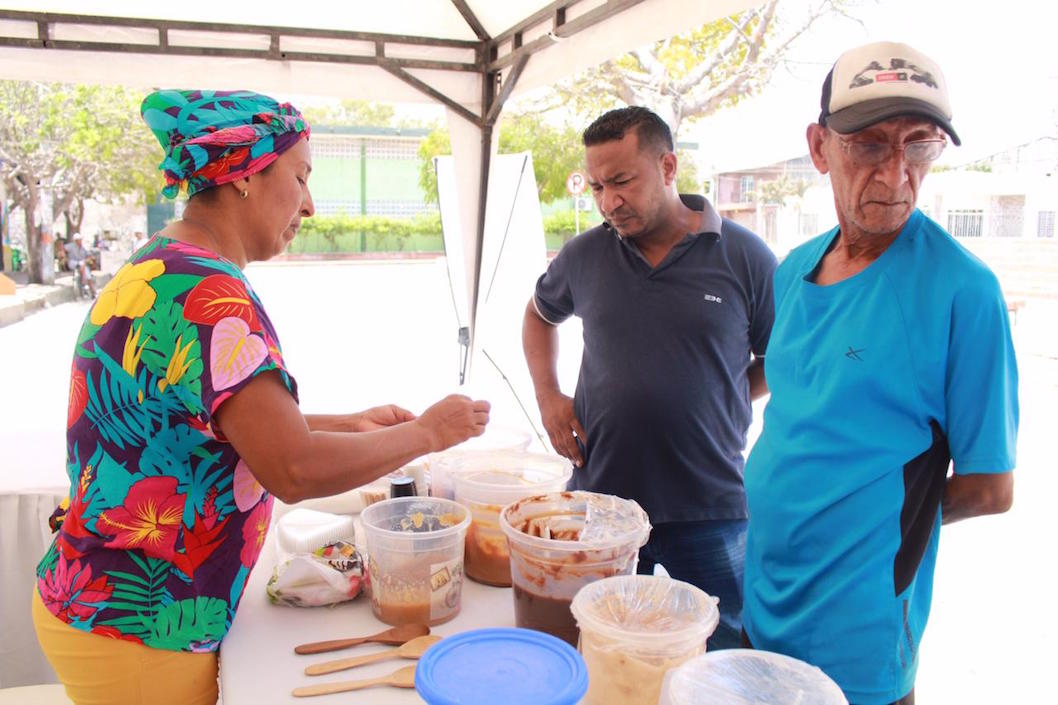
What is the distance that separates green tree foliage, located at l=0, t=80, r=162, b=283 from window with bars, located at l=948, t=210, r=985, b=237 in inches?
909

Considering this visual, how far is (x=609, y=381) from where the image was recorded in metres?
2.30

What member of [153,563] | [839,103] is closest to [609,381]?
[839,103]

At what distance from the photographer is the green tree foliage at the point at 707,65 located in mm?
11859

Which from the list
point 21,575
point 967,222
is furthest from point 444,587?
point 967,222

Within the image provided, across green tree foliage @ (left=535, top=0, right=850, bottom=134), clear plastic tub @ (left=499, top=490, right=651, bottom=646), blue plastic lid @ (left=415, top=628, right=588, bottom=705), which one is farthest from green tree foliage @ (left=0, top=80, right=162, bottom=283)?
blue plastic lid @ (left=415, top=628, right=588, bottom=705)

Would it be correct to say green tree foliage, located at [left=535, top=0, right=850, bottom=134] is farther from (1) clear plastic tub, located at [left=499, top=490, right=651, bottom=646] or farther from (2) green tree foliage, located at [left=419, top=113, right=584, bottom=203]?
(2) green tree foliage, located at [left=419, top=113, right=584, bottom=203]

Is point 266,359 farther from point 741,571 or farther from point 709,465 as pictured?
point 741,571

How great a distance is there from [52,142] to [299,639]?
24.4 meters

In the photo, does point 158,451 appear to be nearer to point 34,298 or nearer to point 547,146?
point 34,298

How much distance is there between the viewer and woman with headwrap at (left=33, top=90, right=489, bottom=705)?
4.21 ft

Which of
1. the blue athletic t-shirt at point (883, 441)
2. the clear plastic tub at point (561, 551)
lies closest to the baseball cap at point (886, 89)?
the blue athletic t-shirt at point (883, 441)

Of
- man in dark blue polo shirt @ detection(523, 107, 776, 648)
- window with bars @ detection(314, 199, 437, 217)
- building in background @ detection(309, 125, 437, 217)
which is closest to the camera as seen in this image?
man in dark blue polo shirt @ detection(523, 107, 776, 648)

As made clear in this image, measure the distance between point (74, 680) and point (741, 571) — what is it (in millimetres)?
1693

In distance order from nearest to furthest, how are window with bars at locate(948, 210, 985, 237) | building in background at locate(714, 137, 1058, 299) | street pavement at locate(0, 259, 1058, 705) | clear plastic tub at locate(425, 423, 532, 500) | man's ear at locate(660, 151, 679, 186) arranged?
1. clear plastic tub at locate(425, 423, 532, 500)
2. man's ear at locate(660, 151, 679, 186)
3. street pavement at locate(0, 259, 1058, 705)
4. building in background at locate(714, 137, 1058, 299)
5. window with bars at locate(948, 210, 985, 237)
